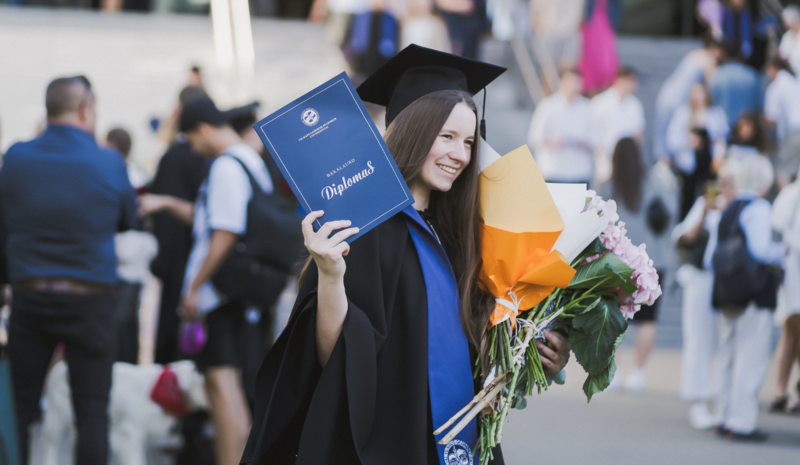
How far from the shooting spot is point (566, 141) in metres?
10.4

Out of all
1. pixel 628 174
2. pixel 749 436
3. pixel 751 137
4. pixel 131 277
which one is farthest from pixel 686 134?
pixel 131 277

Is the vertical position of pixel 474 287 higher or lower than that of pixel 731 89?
higher

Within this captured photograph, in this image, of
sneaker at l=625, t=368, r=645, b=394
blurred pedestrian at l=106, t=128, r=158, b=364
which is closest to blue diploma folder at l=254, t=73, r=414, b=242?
blurred pedestrian at l=106, t=128, r=158, b=364

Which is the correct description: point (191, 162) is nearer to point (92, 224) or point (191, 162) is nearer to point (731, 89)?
point (92, 224)

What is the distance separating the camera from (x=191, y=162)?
5.96m

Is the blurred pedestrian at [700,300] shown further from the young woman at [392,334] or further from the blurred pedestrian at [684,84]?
the blurred pedestrian at [684,84]

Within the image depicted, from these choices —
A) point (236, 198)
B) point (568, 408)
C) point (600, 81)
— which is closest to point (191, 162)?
point (236, 198)

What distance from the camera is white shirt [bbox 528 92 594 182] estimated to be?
10344 mm

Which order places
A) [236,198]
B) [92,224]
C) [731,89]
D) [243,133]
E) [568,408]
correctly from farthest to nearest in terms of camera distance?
1. [731,89]
2. [568,408]
3. [243,133]
4. [236,198]
5. [92,224]

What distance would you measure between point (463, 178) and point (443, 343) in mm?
583

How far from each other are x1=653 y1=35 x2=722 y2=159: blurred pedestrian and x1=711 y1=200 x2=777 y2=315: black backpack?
5.50m

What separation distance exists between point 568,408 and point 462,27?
665cm

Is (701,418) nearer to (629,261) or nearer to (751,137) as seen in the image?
(751,137)

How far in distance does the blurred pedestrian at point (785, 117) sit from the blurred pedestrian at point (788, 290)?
4653 mm
